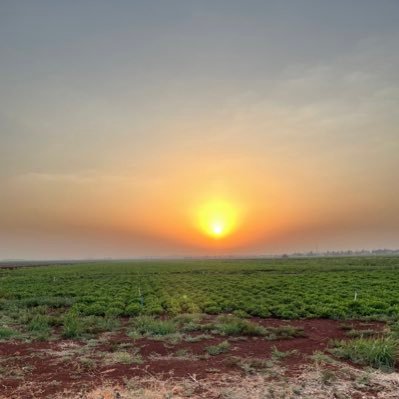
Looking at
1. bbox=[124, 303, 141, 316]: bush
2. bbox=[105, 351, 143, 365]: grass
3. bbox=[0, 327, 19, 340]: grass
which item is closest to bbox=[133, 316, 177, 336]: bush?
bbox=[105, 351, 143, 365]: grass

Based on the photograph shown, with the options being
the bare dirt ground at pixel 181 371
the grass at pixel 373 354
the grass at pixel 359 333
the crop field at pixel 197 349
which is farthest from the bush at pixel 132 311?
the grass at pixel 373 354

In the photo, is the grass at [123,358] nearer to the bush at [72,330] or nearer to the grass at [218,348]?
the grass at [218,348]

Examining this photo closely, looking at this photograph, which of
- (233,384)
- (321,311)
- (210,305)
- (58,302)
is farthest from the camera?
Answer: (58,302)

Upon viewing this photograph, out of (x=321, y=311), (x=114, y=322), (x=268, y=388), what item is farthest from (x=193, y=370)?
(x=321, y=311)

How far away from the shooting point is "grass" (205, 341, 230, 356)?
525 inches

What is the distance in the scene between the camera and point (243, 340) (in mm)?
15398

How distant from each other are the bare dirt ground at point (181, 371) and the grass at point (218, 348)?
177 millimetres

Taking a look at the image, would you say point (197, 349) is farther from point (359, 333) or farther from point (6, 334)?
point (6, 334)

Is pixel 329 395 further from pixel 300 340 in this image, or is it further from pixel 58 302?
pixel 58 302

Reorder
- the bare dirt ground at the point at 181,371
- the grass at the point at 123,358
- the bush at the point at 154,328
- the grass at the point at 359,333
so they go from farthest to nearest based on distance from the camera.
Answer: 1. the bush at the point at 154,328
2. the grass at the point at 359,333
3. the grass at the point at 123,358
4. the bare dirt ground at the point at 181,371

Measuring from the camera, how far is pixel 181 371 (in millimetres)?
11242

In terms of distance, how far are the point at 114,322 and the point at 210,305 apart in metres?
7.38

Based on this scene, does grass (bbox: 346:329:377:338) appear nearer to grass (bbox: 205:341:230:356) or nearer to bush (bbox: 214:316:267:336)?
bush (bbox: 214:316:267:336)

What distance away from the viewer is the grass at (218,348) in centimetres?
1333
